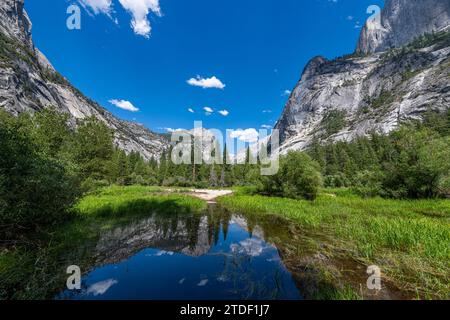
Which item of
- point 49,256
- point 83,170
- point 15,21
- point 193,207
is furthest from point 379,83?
point 15,21

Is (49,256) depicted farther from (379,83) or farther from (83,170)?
(379,83)

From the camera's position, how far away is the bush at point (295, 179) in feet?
73.9

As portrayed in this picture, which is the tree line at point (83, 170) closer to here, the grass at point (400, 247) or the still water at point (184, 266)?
the still water at point (184, 266)

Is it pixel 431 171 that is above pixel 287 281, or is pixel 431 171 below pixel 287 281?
above

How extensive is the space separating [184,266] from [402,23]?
739 feet

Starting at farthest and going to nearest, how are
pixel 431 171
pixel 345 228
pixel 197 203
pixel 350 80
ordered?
pixel 350 80 → pixel 197 203 → pixel 431 171 → pixel 345 228

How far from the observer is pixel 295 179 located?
23781mm

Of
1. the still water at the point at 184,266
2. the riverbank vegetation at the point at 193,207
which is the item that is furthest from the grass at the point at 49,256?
the still water at the point at 184,266

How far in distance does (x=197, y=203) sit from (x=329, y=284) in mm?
15959

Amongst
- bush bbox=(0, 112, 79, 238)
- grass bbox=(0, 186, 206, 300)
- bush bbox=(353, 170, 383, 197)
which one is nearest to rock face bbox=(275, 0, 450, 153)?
bush bbox=(353, 170, 383, 197)

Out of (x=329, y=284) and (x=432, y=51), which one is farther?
(x=432, y=51)
